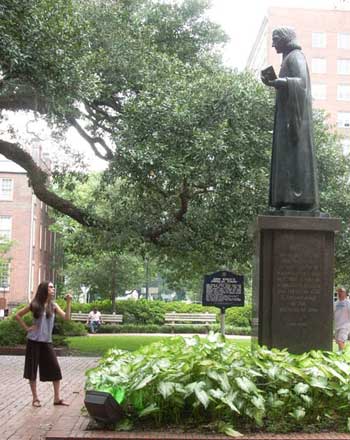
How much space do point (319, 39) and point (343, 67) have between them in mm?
4148

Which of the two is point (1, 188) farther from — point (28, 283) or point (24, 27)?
point (24, 27)

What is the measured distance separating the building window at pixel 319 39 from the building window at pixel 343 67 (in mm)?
2663

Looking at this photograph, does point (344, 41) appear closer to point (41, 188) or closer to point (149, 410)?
point (41, 188)

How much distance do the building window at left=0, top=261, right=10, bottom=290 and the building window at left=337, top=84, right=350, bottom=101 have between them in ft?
135

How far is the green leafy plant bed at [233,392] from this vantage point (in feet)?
23.7

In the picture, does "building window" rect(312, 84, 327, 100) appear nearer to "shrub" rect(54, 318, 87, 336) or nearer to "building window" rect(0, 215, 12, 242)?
"building window" rect(0, 215, 12, 242)

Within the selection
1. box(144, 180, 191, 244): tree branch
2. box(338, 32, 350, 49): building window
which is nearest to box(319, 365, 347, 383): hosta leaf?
box(144, 180, 191, 244): tree branch

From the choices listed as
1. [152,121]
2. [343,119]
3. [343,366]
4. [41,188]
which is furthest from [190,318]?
[343,119]

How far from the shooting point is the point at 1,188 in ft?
174

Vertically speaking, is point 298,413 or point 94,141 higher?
point 94,141

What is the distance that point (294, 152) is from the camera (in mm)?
9766

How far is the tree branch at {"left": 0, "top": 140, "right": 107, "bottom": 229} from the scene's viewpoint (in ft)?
65.2

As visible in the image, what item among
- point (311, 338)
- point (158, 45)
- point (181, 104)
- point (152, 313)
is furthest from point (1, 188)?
point (311, 338)

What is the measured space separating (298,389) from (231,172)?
423 inches
